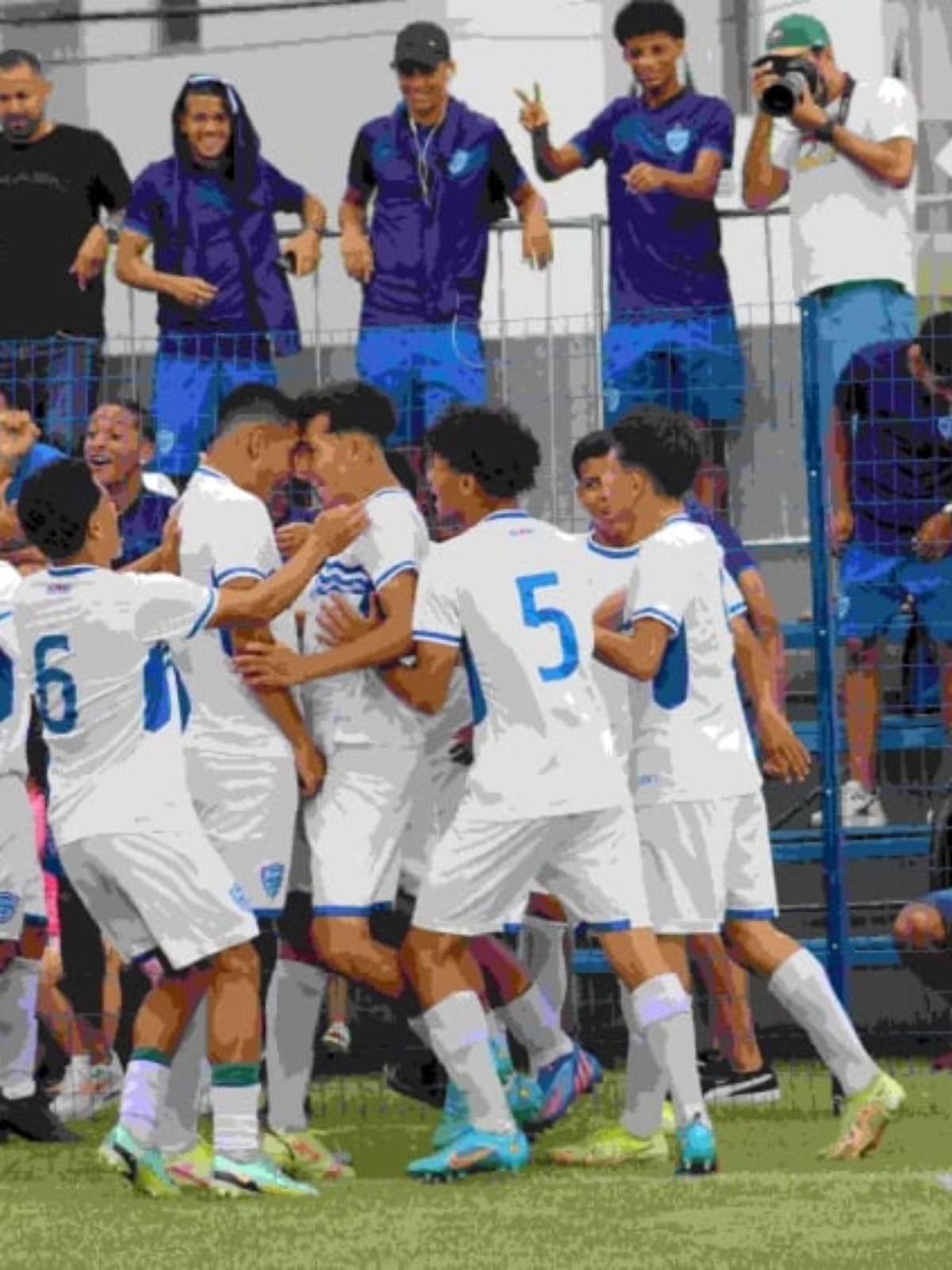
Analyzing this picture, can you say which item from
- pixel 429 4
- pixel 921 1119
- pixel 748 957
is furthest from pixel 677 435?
→ pixel 429 4

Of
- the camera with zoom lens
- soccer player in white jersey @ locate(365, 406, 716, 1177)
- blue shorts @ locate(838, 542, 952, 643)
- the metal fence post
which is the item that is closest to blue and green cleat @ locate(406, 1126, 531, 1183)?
soccer player in white jersey @ locate(365, 406, 716, 1177)

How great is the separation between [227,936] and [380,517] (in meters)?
1.45

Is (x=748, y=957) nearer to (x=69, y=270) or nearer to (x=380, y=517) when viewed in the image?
(x=380, y=517)

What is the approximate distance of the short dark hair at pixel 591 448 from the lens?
Result: 10633mm

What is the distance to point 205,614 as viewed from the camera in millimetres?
9742

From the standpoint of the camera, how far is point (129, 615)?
967 centimetres

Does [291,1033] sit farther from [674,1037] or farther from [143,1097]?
[674,1037]

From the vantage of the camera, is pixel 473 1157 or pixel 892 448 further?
pixel 892 448

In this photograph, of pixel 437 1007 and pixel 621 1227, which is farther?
pixel 437 1007

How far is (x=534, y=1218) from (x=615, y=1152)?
1252 mm

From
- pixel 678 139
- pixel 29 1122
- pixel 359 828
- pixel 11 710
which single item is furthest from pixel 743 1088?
pixel 678 139

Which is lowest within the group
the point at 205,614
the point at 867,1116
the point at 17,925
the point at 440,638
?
the point at 867,1116

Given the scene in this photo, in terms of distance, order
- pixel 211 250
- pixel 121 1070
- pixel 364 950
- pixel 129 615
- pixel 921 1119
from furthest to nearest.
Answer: pixel 211 250, pixel 121 1070, pixel 921 1119, pixel 364 950, pixel 129 615

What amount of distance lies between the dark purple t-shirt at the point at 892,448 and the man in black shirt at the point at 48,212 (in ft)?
9.71
